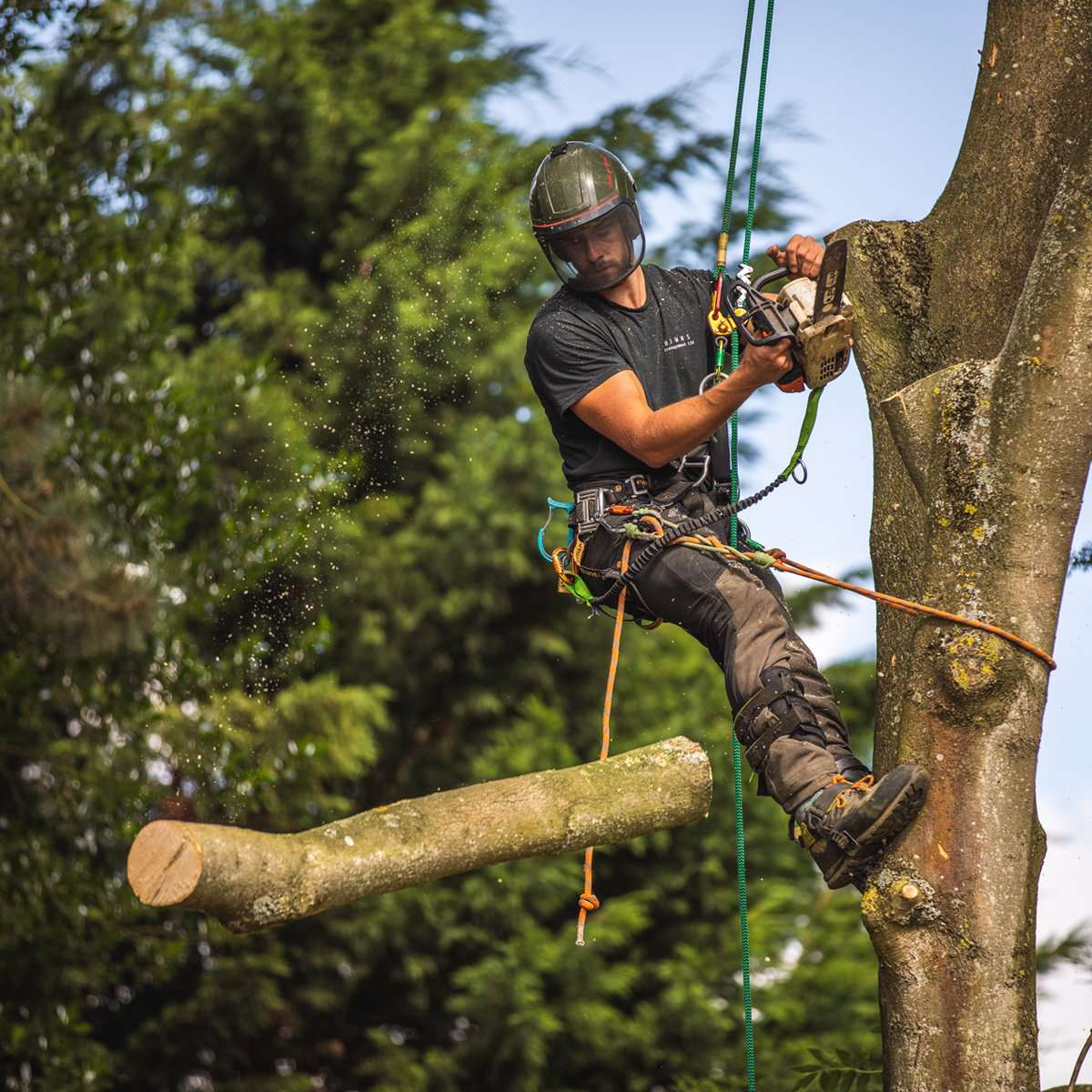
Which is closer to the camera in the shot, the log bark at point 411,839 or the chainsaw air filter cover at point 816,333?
the log bark at point 411,839

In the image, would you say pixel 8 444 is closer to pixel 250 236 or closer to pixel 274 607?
pixel 274 607

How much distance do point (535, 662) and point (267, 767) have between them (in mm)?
3622

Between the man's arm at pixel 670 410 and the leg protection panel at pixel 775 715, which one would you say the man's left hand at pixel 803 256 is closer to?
the man's arm at pixel 670 410

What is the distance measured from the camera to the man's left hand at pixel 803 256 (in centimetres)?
388

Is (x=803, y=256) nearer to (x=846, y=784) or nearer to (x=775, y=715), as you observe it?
(x=775, y=715)

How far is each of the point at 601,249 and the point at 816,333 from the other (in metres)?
0.84

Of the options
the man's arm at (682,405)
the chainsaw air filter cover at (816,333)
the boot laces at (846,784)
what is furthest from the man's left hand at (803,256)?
the boot laces at (846,784)

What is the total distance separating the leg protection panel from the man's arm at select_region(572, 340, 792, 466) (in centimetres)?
59

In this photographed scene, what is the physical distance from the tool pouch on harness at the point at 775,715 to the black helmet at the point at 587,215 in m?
1.25

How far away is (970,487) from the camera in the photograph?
3033mm

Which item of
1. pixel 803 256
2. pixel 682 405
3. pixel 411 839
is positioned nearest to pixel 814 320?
pixel 682 405

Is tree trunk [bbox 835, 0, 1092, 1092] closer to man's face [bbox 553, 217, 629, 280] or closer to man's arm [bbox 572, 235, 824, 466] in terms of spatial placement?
man's arm [bbox 572, 235, 824, 466]

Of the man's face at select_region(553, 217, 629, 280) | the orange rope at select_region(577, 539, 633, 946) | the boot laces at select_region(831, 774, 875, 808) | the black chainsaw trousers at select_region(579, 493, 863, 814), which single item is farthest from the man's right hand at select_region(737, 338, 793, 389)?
the boot laces at select_region(831, 774, 875, 808)

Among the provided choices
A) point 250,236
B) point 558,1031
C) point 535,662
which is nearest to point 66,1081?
point 558,1031
